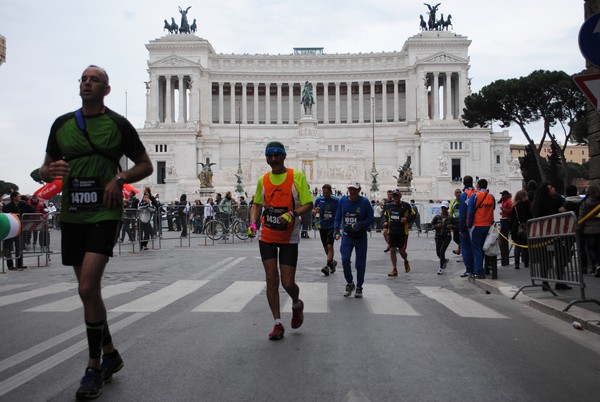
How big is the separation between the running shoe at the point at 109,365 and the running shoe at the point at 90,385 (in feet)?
0.81

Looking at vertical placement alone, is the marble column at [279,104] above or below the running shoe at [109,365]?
above

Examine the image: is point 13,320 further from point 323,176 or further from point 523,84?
point 323,176

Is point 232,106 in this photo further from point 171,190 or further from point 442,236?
point 442,236

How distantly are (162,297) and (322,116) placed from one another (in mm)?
90065

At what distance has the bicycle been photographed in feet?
83.0

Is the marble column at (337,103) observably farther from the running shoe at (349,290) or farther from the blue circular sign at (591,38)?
the blue circular sign at (591,38)

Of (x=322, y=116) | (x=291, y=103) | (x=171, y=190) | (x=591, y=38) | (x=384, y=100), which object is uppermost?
(x=291, y=103)

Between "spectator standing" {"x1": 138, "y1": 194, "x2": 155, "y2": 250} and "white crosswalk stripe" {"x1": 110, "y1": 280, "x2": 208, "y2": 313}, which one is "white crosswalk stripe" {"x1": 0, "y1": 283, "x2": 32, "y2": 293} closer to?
"white crosswalk stripe" {"x1": 110, "y1": 280, "x2": 208, "y2": 313}

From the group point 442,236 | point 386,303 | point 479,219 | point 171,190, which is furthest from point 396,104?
point 386,303

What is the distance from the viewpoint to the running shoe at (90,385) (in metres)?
4.42

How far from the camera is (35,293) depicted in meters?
10.3

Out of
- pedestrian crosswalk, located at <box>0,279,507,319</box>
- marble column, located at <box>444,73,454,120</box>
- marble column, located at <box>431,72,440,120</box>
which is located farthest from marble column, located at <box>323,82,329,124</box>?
pedestrian crosswalk, located at <box>0,279,507,319</box>

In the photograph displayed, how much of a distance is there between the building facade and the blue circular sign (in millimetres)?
60194

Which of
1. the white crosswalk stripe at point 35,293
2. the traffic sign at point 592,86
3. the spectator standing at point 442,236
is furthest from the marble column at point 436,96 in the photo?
the traffic sign at point 592,86
